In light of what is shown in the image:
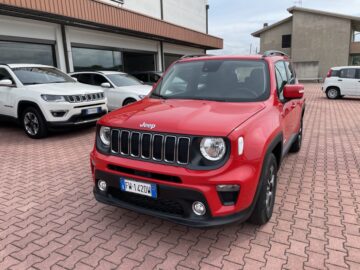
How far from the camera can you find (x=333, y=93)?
15156 mm

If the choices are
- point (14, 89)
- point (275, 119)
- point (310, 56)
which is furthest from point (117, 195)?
point (310, 56)

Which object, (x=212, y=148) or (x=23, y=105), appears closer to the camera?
(x=212, y=148)

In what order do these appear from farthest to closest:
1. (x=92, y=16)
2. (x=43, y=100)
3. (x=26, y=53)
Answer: (x=92, y=16)
(x=26, y=53)
(x=43, y=100)

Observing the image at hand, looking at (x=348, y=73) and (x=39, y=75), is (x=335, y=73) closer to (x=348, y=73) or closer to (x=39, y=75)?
(x=348, y=73)

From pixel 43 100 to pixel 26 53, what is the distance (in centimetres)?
445


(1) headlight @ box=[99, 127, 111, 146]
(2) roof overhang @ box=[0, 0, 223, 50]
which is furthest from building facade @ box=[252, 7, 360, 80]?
(1) headlight @ box=[99, 127, 111, 146]

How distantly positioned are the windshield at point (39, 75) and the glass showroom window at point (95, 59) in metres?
4.01

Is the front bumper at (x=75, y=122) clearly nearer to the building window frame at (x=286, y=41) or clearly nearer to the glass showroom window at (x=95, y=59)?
the glass showroom window at (x=95, y=59)

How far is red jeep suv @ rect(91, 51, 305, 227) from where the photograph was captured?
2.51 metres

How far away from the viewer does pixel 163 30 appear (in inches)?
590

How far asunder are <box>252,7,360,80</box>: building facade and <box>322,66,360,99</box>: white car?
53.3ft

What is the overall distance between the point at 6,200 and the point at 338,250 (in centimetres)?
393

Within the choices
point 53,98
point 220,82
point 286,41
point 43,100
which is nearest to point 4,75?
point 43,100

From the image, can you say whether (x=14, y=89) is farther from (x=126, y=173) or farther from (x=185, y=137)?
(x=185, y=137)
